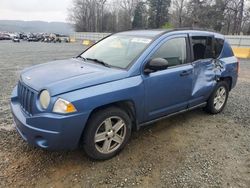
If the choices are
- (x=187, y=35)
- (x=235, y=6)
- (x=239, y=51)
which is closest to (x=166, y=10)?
(x=235, y=6)

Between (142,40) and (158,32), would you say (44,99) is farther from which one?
(158,32)

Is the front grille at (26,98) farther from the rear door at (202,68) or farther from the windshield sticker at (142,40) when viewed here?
the rear door at (202,68)

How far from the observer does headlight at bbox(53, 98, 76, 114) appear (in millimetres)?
3021

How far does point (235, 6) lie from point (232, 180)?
4584 centimetres

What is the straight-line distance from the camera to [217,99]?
548cm

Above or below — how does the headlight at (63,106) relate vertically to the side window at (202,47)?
below

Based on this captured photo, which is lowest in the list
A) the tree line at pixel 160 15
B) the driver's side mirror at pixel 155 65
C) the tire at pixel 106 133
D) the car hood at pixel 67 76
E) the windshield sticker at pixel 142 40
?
the tire at pixel 106 133

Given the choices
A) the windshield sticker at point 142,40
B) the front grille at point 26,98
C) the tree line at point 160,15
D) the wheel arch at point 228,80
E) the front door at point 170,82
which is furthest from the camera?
the tree line at point 160,15

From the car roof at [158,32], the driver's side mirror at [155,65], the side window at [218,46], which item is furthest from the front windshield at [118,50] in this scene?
the side window at [218,46]

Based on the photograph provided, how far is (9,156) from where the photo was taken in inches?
143

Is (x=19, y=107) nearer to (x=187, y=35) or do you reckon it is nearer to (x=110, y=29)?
(x=187, y=35)

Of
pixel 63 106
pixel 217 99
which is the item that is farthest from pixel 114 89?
pixel 217 99

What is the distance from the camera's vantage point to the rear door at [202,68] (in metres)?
4.66

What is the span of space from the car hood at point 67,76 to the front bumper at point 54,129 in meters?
0.32
